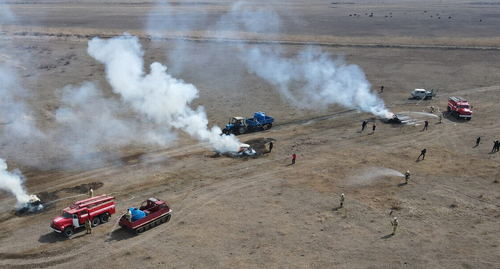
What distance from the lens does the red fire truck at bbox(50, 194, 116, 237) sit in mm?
25523

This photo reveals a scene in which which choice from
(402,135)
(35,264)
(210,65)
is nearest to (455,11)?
(210,65)

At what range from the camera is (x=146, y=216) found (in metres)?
26.5

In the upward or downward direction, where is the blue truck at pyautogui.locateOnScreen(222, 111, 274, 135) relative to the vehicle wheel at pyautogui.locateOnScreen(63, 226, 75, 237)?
upward

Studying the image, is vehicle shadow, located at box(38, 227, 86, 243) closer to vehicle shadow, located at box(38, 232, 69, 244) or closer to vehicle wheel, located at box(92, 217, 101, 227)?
vehicle shadow, located at box(38, 232, 69, 244)

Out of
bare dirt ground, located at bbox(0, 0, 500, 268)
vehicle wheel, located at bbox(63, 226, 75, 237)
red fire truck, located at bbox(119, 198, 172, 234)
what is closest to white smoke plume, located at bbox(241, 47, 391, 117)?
bare dirt ground, located at bbox(0, 0, 500, 268)

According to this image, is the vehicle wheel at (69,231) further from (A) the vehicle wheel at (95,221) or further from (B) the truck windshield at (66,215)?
(A) the vehicle wheel at (95,221)

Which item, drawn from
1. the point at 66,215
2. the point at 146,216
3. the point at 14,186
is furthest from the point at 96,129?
the point at 146,216

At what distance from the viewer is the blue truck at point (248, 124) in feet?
146

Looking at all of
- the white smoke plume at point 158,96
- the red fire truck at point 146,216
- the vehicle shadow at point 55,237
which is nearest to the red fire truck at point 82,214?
the vehicle shadow at point 55,237

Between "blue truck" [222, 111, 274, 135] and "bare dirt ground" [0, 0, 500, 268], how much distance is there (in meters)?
1.32

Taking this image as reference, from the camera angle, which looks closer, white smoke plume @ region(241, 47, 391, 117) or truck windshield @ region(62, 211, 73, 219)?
truck windshield @ region(62, 211, 73, 219)

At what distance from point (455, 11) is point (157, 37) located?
113535 millimetres

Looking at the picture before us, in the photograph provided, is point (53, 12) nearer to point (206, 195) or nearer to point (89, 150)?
point (89, 150)

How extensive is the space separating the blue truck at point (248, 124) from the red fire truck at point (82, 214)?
1843cm
